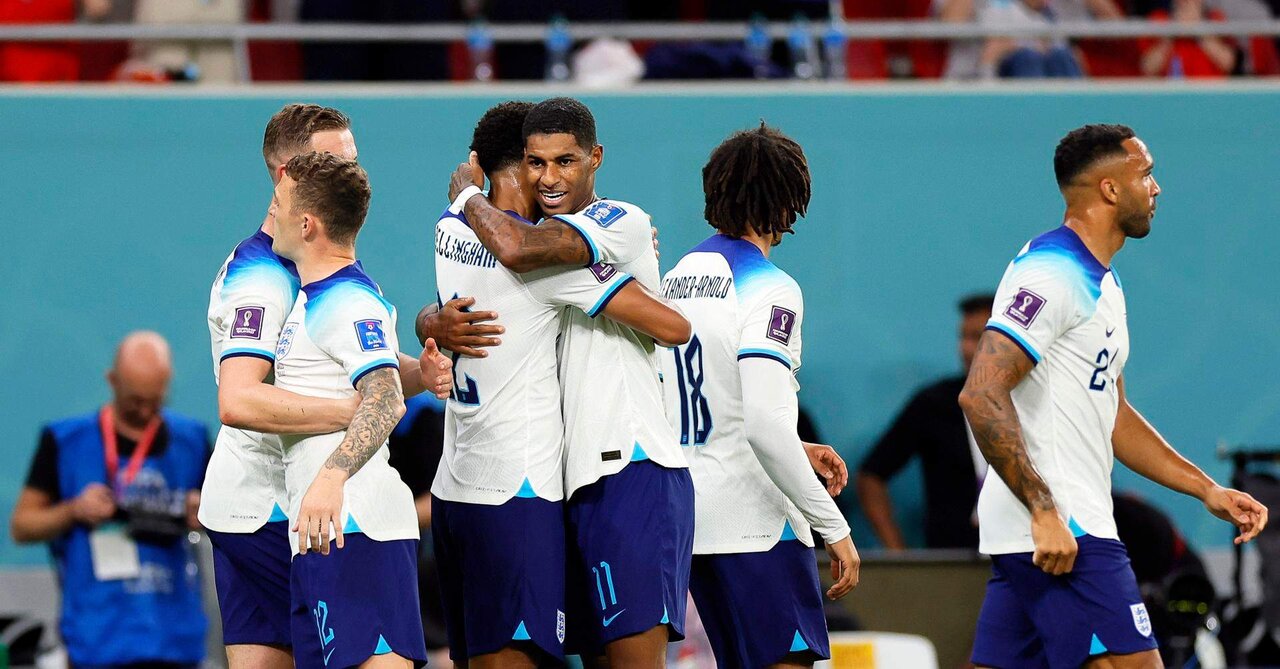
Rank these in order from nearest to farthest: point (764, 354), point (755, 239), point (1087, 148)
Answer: point (764, 354) → point (755, 239) → point (1087, 148)

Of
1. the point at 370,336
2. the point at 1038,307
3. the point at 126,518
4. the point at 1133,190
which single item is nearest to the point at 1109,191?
the point at 1133,190

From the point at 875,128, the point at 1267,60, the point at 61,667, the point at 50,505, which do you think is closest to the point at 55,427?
the point at 50,505

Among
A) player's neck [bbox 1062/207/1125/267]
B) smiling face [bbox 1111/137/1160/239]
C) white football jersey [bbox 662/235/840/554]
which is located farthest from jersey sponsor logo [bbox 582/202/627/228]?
smiling face [bbox 1111/137/1160/239]

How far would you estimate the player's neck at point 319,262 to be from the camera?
4.55 m

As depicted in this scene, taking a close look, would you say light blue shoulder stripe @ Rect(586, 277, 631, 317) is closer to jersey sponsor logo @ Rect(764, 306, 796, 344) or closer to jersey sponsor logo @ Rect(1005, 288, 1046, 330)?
jersey sponsor logo @ Rect(764, 306, 796, 344)

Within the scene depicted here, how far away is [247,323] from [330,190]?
43 cm

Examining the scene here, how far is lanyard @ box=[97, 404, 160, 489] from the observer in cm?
773

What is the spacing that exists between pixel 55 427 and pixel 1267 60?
795 centimetres

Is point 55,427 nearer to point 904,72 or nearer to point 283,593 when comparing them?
point 283,593

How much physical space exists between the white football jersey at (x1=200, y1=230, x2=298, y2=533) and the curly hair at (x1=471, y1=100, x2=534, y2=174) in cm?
67

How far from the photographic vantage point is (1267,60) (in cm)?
1095

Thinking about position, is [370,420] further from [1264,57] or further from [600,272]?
[1264,57]

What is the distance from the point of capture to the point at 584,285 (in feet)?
15.3

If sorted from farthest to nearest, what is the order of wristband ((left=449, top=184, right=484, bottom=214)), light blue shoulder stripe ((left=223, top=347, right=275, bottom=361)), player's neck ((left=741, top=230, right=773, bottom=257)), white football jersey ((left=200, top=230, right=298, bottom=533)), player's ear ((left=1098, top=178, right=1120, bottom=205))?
player's ear ((left=1098, top=178, right=1120, bottom=205)) < player's neck ((left=741, top=230, right=773, bottom=257)) < wristband ((left=449, top=184, right=484, bottom=214)) < white football jersey ((left=200, top=230, right=298, bottom=533)) < light blue shoulder stripe ((left=223, top=347, right=275, bottom=361))
